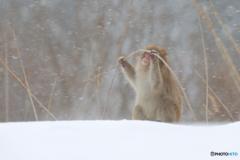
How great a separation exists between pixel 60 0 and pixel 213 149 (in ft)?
27.1

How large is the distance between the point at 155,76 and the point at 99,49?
4639mm

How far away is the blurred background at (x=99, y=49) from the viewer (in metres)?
8.04

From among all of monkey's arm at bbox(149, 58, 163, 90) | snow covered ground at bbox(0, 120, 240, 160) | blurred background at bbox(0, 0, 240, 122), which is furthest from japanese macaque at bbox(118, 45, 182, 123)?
blurred background at bbox(0, 0, 240, 122)

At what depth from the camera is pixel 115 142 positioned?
55.1 inches

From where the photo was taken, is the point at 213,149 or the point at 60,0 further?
the point at 60,0

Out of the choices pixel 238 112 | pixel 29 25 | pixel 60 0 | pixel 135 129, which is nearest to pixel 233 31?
pixel 238 112

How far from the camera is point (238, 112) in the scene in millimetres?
7859

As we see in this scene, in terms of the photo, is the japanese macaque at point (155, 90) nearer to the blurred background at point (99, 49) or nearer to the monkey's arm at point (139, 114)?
the monkey's arm at point (139, 114)

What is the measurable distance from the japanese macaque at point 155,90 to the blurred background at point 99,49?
3.60m

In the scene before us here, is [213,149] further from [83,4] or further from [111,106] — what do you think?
[83,4]

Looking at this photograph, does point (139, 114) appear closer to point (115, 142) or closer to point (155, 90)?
point (155, 90)

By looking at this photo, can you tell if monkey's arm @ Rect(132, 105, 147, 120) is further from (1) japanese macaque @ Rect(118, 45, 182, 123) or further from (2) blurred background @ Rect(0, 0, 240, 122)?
(2) blurred background @ Rect(0, 0, 240, 122)

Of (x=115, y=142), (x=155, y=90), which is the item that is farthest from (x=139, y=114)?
(x=115, y=142)

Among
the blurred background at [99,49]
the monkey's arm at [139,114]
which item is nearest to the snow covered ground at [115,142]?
the monkey's arm at [139,114]
